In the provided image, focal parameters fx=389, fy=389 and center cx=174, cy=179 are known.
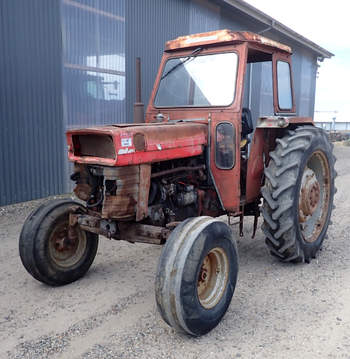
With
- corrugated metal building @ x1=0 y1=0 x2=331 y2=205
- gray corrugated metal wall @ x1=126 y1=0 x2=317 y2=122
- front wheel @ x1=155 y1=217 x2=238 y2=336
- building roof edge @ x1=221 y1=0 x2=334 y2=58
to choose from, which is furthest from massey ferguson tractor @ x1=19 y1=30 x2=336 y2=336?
building roof edge @ x1=221 y1=0 x2=334 y2=58

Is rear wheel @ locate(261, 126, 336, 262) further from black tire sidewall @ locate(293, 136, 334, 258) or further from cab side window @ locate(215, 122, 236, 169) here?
cab side window @ locate(215, 122, 236, 169)

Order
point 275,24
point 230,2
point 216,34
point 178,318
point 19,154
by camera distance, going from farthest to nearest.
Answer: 1. point 275,24
2. point 230,2
3. point 19,154
4. point 216,34
5. point 178,318

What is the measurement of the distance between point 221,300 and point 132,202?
1.01 meters

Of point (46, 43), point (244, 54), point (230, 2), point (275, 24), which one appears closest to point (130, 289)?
point (244, 54)

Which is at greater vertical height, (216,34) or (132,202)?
(216,34)

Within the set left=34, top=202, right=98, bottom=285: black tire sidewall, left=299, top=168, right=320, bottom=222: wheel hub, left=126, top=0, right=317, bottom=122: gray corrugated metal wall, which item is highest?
left=126, top=0, right=317, bottom=122: gray corrugated metal wall

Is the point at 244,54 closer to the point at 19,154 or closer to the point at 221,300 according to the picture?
the point at 221,300

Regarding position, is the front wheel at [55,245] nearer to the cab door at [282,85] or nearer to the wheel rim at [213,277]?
the wheel rim at [213,277]

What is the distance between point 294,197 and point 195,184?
95 cm

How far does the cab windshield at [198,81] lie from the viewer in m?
3.79

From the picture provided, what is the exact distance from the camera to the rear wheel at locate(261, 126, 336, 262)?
3662mm

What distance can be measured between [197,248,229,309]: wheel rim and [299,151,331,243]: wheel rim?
1408 mm

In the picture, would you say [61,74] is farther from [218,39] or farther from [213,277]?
[213,277]

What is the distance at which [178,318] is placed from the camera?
2.54 metres
